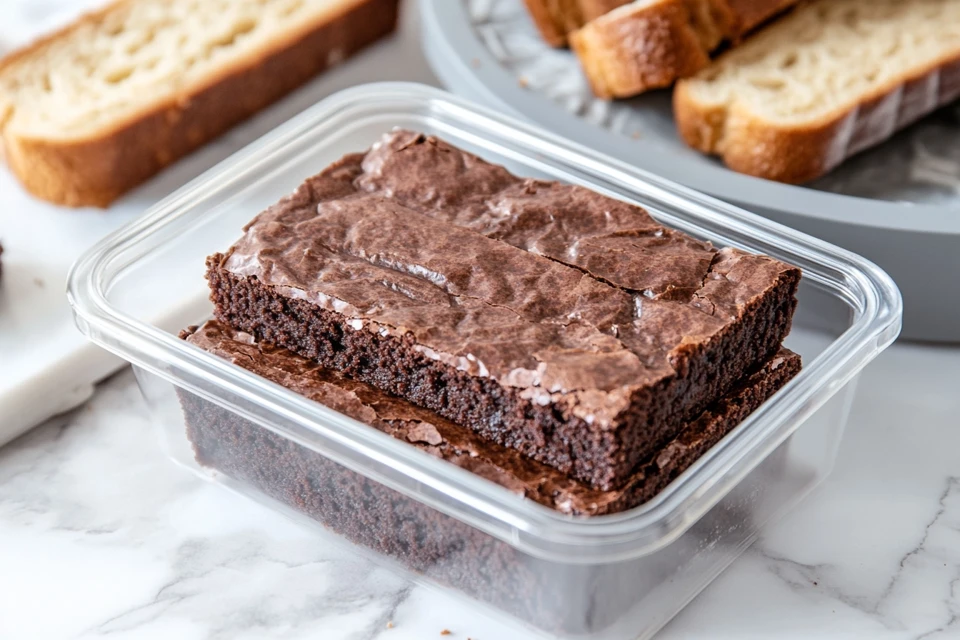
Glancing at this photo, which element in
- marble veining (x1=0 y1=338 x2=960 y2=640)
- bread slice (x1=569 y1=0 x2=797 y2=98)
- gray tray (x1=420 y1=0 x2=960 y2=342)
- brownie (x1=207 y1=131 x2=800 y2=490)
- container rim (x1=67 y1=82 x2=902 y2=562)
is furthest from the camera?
bread slice (x1=569 y1=0 x2=797 y2=98)

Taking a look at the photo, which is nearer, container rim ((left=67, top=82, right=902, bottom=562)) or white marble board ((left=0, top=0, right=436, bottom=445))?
container rim ((left=67, top=82, right=902, bottom=562))

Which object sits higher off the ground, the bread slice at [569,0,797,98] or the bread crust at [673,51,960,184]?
A: the bread slice at [569,0,797,98]

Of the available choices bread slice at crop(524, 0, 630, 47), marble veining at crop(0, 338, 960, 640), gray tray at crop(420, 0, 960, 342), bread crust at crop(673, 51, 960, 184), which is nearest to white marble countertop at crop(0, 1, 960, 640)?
marble veining at crop(0, 338, 960, 640)

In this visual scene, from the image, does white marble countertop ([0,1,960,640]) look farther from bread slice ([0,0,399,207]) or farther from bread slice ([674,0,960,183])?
bread slice ([0,0,399,207])

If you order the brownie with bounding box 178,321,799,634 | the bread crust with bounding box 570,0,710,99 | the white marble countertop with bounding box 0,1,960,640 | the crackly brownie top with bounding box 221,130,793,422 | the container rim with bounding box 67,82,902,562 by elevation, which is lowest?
the white marble countertop with bounding box 0,1,960,640

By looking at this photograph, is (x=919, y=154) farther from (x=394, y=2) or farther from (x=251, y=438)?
(x=251, y=438)

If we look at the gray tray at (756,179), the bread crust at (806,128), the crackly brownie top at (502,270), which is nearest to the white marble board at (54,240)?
the gray tray at (756,179)

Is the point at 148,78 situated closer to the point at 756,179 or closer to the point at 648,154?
the point at 648,154
